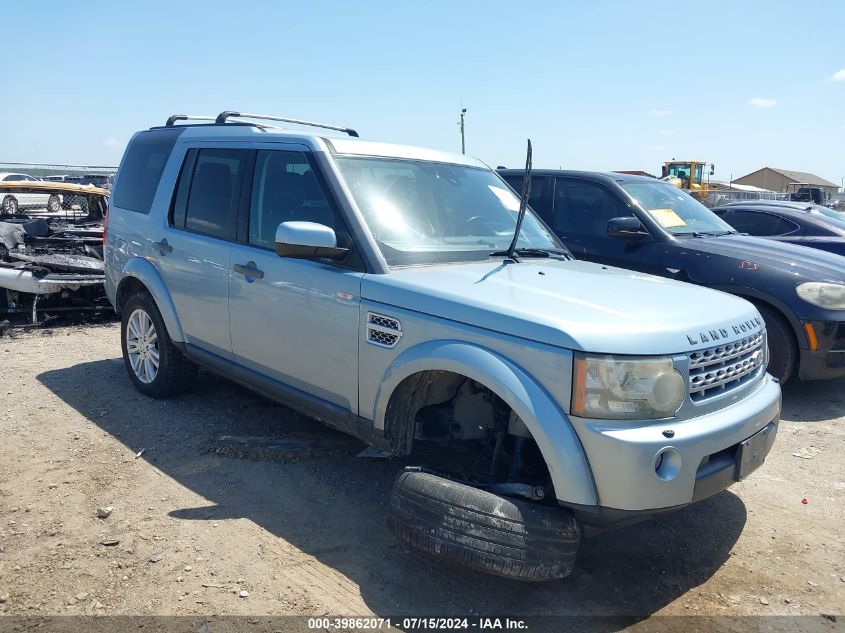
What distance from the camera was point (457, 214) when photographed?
4.09 metres

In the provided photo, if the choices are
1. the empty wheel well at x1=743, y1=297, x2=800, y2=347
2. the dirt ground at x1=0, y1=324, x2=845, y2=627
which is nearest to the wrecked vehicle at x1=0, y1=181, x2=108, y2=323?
the dirt ground at x1=0, y1=324, x2=845, y2=627

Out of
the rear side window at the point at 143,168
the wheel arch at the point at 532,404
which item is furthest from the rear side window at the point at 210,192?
the wheel arch at the point at 532,404

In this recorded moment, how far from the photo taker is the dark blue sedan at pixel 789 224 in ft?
30.2

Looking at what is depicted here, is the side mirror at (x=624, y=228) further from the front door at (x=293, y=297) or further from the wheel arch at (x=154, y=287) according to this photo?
the wheel arch at (x=154, y=287)

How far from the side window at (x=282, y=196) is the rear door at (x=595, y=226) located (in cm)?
349

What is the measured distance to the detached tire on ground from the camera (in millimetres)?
2713

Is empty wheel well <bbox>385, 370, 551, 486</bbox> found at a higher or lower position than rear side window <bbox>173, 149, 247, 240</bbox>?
lower

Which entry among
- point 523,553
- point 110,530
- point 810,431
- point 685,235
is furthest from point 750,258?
point 110,530

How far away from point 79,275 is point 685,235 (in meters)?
6.67

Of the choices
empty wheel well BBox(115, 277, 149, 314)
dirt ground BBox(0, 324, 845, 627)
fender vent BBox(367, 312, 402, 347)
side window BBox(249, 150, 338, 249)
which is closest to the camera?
dirt ground BBox(0, 324, 845, 627)

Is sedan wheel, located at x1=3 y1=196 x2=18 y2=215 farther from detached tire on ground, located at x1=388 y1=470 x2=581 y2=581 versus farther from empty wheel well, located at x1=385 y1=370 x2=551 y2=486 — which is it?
detached tire on ground, located at x1=388 y1=470 x2=581 y2=581

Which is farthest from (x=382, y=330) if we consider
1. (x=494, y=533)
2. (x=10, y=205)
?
(x=10, y=205)

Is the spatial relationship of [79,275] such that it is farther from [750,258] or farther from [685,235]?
[750,258]

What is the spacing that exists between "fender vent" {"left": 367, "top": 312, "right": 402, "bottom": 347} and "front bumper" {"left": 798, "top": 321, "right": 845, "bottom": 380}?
399 cm
